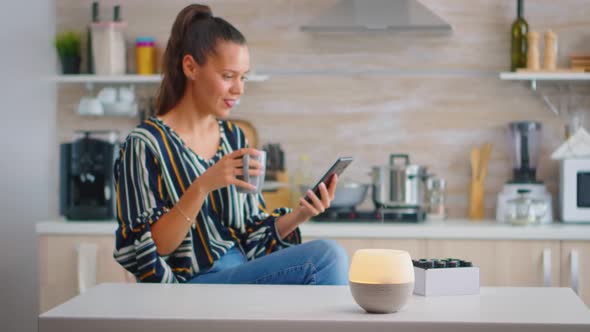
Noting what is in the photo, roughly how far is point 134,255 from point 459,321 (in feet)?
3.30

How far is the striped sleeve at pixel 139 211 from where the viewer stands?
2154mm

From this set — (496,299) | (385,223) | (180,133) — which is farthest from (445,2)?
(496,299)

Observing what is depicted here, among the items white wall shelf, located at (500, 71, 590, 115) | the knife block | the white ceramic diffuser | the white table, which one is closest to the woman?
the white table

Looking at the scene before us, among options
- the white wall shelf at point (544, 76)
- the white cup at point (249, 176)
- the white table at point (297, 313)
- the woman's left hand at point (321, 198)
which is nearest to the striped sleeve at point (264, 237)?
the woman's left hand at point (321, 198)

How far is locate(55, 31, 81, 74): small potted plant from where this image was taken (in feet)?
13.0

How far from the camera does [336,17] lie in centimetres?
375

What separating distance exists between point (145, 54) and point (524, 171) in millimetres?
1810

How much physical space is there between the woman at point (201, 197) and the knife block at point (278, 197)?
3.95ft

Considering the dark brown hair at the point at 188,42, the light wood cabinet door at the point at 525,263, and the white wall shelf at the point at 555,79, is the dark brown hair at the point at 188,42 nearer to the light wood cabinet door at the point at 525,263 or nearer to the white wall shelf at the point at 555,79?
the light wood cabinet door at the point at 525,263

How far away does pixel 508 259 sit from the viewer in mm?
3441

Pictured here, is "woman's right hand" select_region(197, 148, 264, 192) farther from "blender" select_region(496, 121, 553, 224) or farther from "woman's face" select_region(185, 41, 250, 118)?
"blender" select_region(496, 121, 553, 224)

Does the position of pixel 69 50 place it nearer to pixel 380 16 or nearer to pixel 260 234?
pixel 380 16

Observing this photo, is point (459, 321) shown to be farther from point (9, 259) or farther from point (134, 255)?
point (9, 259)

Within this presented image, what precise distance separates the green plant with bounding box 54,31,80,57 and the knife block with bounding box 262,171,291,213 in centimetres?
112
